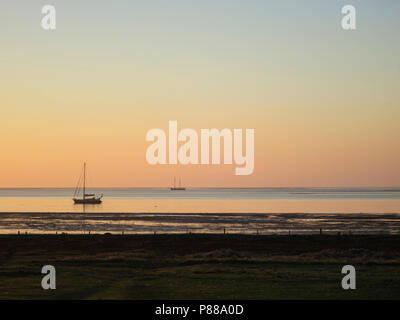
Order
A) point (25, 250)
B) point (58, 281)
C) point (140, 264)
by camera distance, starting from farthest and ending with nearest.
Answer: point (25, 250), point (140, 264), point (58, 281)

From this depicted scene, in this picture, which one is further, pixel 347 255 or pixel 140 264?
pixel 347 255

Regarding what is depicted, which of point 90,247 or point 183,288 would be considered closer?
point 183,288

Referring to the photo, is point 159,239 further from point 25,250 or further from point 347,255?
point 347,255

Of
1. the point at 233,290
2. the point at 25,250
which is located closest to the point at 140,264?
the point at 233,290

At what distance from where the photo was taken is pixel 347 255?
129 feet

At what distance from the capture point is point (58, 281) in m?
25.6

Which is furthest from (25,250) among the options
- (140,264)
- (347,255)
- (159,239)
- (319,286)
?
(319,286)
